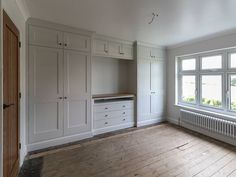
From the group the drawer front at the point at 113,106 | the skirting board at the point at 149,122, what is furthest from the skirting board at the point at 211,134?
the drawer front at the point at 113,106

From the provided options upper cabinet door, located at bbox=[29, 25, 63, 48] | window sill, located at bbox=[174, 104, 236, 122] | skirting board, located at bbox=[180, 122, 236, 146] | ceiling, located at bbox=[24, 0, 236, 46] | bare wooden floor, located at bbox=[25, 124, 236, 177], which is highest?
ceiling, located at bbox=[24, 0, 236, 46]

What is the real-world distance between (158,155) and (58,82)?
224 cm

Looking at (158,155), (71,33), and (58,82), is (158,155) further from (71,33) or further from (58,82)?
(71,33)

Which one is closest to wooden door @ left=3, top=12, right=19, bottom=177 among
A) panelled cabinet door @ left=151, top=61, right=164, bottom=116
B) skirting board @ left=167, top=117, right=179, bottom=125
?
panelled cabinet door @ left=151, top=61, right=164, bottom=116

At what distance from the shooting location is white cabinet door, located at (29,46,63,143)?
2523 mm

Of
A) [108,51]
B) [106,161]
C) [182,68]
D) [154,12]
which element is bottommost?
[106,161]

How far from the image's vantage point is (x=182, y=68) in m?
4.14

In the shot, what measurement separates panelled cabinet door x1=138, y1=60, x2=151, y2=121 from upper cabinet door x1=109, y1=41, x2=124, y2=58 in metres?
0.60

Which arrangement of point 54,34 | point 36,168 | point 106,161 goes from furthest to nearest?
point 54,34 → point 106,161 → point 36,168

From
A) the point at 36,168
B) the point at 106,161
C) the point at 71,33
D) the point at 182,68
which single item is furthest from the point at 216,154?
the point at 71,33

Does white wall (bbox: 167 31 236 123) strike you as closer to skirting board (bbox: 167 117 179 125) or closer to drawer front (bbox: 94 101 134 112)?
skirting board (bbox: 167 117 179 125)

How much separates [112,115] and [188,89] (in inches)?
89.1

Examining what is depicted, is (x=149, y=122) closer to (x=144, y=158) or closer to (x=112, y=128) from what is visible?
(x=112, y=128)

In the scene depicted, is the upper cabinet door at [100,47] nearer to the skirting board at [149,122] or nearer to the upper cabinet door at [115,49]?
the upper cabinet door at [115,49]
